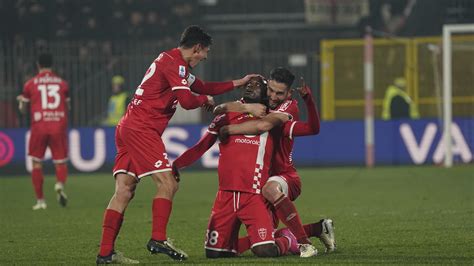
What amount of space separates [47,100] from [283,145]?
7692 mm

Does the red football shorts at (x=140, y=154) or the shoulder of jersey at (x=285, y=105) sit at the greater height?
the shoulder of jersey at (x=285, y=105)

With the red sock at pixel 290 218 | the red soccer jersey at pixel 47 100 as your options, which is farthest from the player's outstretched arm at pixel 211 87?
the red soccer jersey at pixel 47 100

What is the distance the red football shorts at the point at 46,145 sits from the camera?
17203 millimetres

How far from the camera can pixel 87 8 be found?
31547 mm

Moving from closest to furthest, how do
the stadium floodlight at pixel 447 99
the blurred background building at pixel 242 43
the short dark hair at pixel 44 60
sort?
the short dark hair at pixel 44 60
the stadium floodlight at pixel 447 99
the blurred background building at pixel 242 43

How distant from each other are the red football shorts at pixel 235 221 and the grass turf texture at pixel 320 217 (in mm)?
202

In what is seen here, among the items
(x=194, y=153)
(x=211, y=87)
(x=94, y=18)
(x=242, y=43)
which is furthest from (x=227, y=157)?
(x=94, y=18)

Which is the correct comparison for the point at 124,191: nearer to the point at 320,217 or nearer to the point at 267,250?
the point at 267,250

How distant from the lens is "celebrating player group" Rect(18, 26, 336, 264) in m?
9.66

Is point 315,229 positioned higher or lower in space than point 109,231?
lower

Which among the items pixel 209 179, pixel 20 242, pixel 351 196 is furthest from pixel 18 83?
pixel 20 242

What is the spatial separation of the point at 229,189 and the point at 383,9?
22.9m

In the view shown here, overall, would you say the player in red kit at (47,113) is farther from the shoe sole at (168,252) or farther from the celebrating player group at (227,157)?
the shoe sole at (168,252)

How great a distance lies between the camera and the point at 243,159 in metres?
10.2
